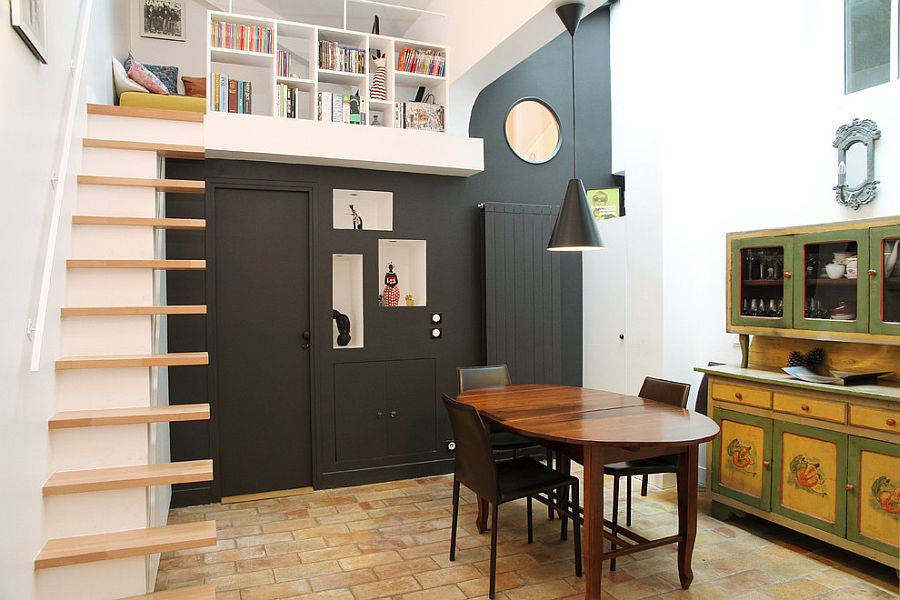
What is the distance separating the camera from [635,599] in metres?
2.91

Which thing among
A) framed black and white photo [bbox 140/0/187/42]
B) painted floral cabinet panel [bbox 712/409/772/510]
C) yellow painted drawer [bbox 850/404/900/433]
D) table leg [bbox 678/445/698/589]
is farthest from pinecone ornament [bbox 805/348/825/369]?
framed black and white photo [bbox 140/0/187/42]

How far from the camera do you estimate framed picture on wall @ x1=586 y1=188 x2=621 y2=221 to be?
5.67 metres

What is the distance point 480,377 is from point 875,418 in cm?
224

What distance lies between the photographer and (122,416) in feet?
8.58

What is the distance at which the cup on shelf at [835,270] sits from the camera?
3.40 metres

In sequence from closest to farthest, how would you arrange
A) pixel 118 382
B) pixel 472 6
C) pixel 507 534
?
pixel 118 382
pixel 507 534
pixel 472 6

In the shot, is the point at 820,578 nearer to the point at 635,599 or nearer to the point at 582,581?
the point at 635,599

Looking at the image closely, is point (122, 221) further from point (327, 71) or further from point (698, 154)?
point (698, 154)

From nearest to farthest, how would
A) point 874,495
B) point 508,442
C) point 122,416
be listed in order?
point 122,416 → point 874,495 → point 508,442

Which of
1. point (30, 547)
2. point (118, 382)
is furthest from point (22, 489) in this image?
point (118, 382)

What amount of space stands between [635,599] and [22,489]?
2.63 metres

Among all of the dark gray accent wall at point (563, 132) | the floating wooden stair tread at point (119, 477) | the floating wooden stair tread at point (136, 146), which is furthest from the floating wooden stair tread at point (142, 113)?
the dark gray accent wall at point (563, 132)

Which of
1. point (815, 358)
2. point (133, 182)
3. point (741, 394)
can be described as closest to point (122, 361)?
point (133, 182)

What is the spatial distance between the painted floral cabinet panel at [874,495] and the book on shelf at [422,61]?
12.1ft
